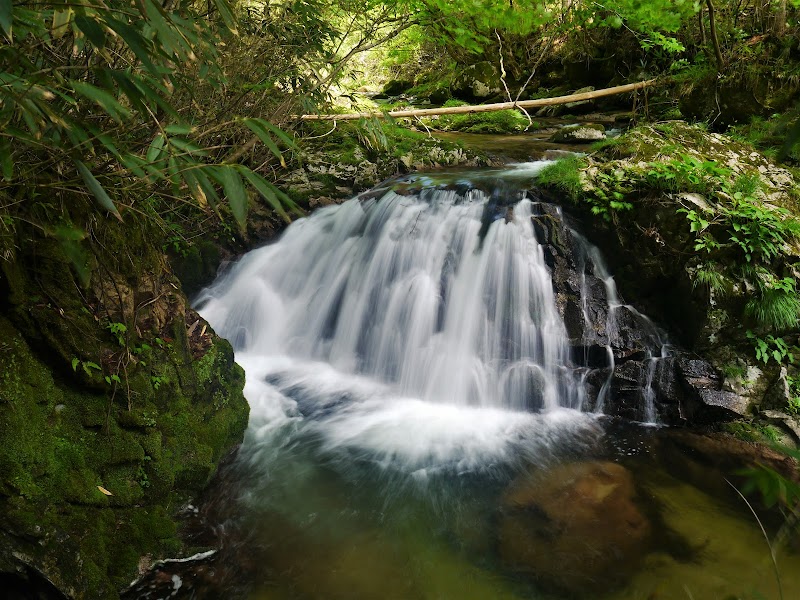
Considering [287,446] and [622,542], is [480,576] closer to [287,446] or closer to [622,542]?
[622,542]

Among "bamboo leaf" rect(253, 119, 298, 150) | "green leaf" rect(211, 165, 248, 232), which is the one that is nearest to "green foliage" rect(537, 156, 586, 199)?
"bamboo leaf" rect(253, 119, 298, 150)

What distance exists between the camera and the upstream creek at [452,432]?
9.81 feet

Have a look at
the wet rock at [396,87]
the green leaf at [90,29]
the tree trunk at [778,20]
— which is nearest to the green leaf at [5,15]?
the green leaf at [90,29]

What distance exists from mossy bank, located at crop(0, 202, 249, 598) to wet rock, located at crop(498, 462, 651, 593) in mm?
2185

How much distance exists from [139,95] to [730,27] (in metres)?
8.62

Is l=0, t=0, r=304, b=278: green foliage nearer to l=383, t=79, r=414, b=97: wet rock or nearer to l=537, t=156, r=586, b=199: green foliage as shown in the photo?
l=537, t=156, r=586, b=199: green foliage

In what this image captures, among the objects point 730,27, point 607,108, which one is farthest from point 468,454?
point 607,108

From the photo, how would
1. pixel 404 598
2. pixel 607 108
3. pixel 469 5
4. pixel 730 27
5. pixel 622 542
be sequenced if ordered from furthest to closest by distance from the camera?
pixel 607 108, pixel 730 27, pixel 469 5, pixel 622 542, pixel 404 598

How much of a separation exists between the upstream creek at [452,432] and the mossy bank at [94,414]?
32cm

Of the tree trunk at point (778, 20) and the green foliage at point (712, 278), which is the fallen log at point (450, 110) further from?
the green foliage at point (712, 278)

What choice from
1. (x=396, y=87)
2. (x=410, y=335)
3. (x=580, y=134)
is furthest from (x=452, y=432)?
(x=396, y=87)

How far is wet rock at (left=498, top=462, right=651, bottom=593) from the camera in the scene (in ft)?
9.93

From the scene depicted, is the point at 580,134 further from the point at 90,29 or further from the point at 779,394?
the point at 90,29

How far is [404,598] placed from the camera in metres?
2.80
